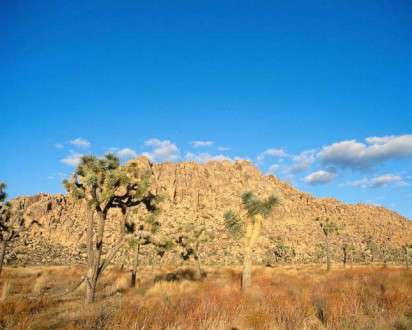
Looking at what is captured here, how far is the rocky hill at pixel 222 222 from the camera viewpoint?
62.4 metres

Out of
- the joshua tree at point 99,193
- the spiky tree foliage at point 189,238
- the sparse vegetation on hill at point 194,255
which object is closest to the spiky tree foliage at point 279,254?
the sparse vegetation on hill at point 194,255

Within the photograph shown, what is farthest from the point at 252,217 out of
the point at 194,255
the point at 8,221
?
the point at 8,221

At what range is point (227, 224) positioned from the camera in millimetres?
18703

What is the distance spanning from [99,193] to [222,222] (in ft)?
247

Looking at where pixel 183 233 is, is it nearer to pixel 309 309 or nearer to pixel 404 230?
pixel 309 309

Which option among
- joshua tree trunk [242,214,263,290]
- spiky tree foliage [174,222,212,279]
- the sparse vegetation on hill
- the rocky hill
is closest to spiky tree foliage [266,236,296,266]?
the rocky hill

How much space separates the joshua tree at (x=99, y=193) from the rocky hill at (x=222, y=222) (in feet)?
86.5

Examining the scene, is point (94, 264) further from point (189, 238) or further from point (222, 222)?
point (222, 222)

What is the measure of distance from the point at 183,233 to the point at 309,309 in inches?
957

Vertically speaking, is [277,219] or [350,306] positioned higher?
[277,219]

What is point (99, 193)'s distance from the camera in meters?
12.3

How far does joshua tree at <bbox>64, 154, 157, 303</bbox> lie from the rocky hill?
2638 centimetres

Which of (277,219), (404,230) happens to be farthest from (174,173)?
(404,230)

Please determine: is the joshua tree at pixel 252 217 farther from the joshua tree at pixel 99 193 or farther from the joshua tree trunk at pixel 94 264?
the joshua tree trunk at pixel 94 264
